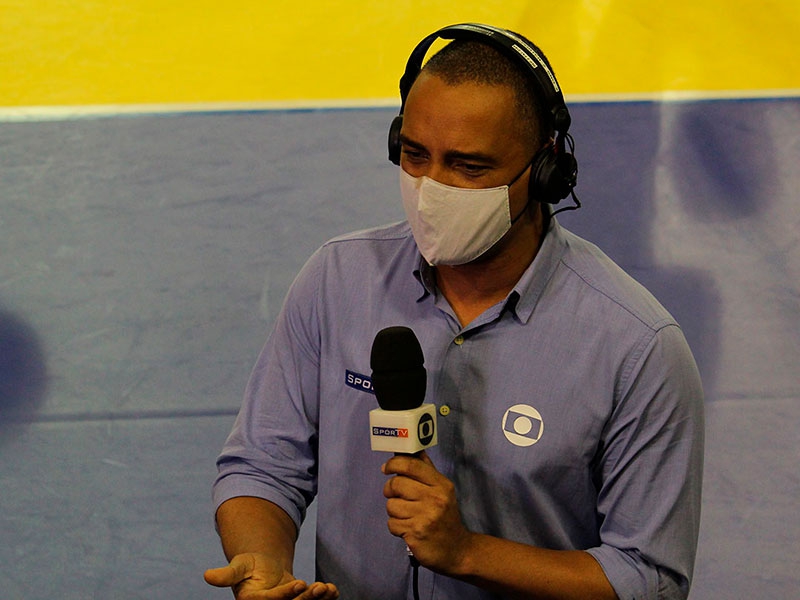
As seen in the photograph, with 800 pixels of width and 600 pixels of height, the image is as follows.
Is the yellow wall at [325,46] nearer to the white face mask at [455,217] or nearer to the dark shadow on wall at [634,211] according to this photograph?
the dark shadow on wall at [634,211]

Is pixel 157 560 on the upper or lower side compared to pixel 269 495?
lower

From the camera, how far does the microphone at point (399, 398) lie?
1.27 m

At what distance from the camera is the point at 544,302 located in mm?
1530

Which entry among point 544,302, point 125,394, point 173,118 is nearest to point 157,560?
point 125,394

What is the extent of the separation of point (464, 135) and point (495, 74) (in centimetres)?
10

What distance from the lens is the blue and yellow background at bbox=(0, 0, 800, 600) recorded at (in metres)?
2.93

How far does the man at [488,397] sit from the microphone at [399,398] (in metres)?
0.15

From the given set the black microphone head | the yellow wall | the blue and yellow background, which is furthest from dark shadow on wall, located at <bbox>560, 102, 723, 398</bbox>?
the black microphone head

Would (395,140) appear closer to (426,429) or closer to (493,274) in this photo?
(493,274)

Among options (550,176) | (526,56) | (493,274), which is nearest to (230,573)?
(493,274)

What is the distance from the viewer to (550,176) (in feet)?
4.97

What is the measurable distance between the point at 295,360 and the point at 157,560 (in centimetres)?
135

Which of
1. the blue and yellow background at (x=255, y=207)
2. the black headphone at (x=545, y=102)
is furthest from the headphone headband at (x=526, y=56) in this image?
the blue and yellow background at (x=255, y=207)

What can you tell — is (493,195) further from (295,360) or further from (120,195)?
(120,195)
